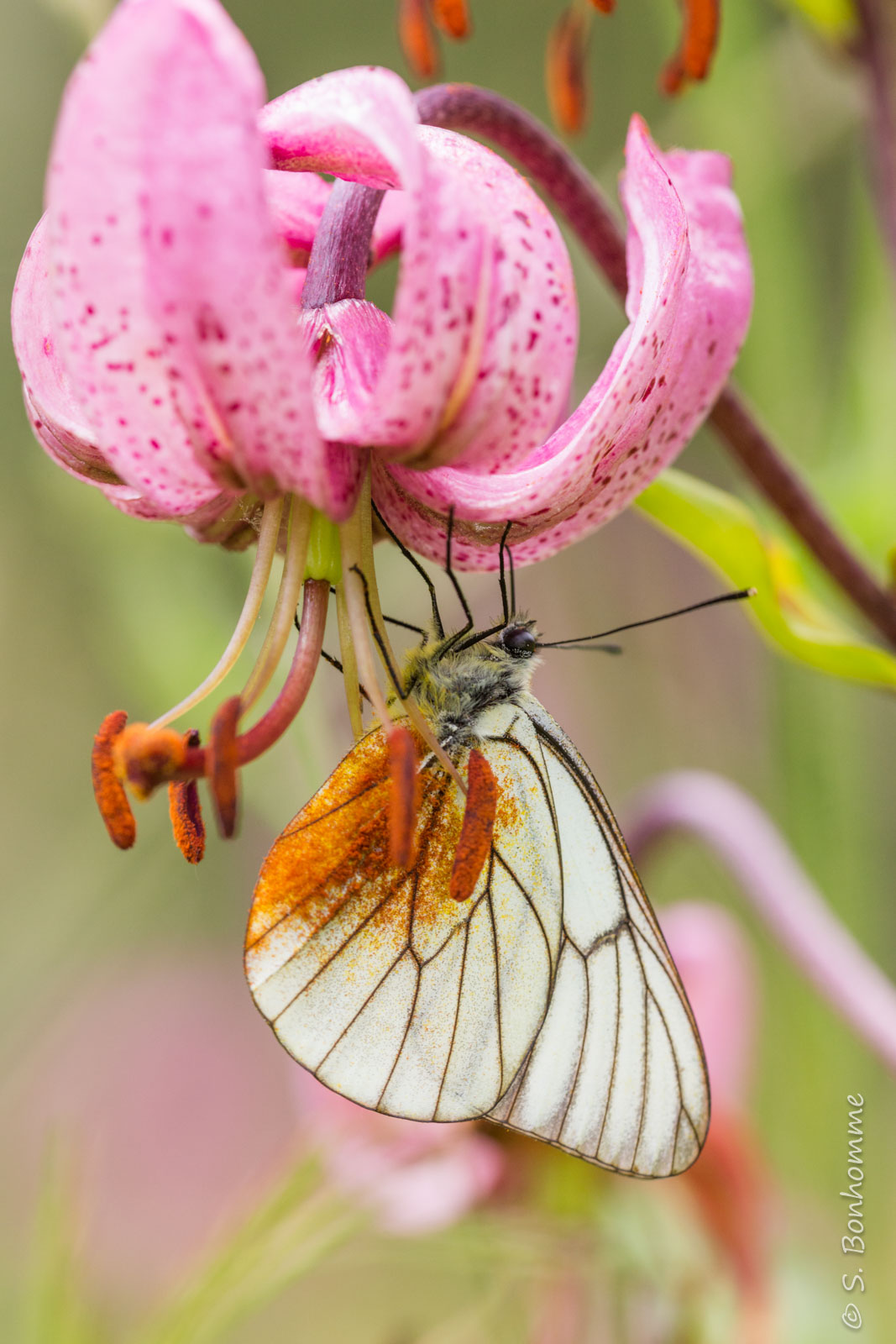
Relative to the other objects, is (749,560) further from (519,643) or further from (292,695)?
(292,695)

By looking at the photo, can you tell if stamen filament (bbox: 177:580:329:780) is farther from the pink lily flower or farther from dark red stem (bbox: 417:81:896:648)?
dark red stem (bbox: 417:81:896:648)

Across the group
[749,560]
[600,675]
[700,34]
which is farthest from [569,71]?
[600,675]

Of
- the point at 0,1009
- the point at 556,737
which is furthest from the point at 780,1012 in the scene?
the point at 556,737

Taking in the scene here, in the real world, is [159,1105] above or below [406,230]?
below

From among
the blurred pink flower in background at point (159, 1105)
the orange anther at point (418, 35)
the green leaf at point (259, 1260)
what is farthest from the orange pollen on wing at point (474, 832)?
the blurred pink flower in background at point (159, 1105)

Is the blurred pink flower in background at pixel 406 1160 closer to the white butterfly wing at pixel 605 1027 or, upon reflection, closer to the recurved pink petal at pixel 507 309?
the white butterfly wing at pixel 605 1027

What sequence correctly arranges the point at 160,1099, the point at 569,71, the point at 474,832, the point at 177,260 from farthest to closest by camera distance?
1. the point at 160,1099
2. the point at 569,71
3. the point at 474,832
4. the point at 177,260

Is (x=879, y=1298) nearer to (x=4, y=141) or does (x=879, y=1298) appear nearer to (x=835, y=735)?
(x=835, y=735)
